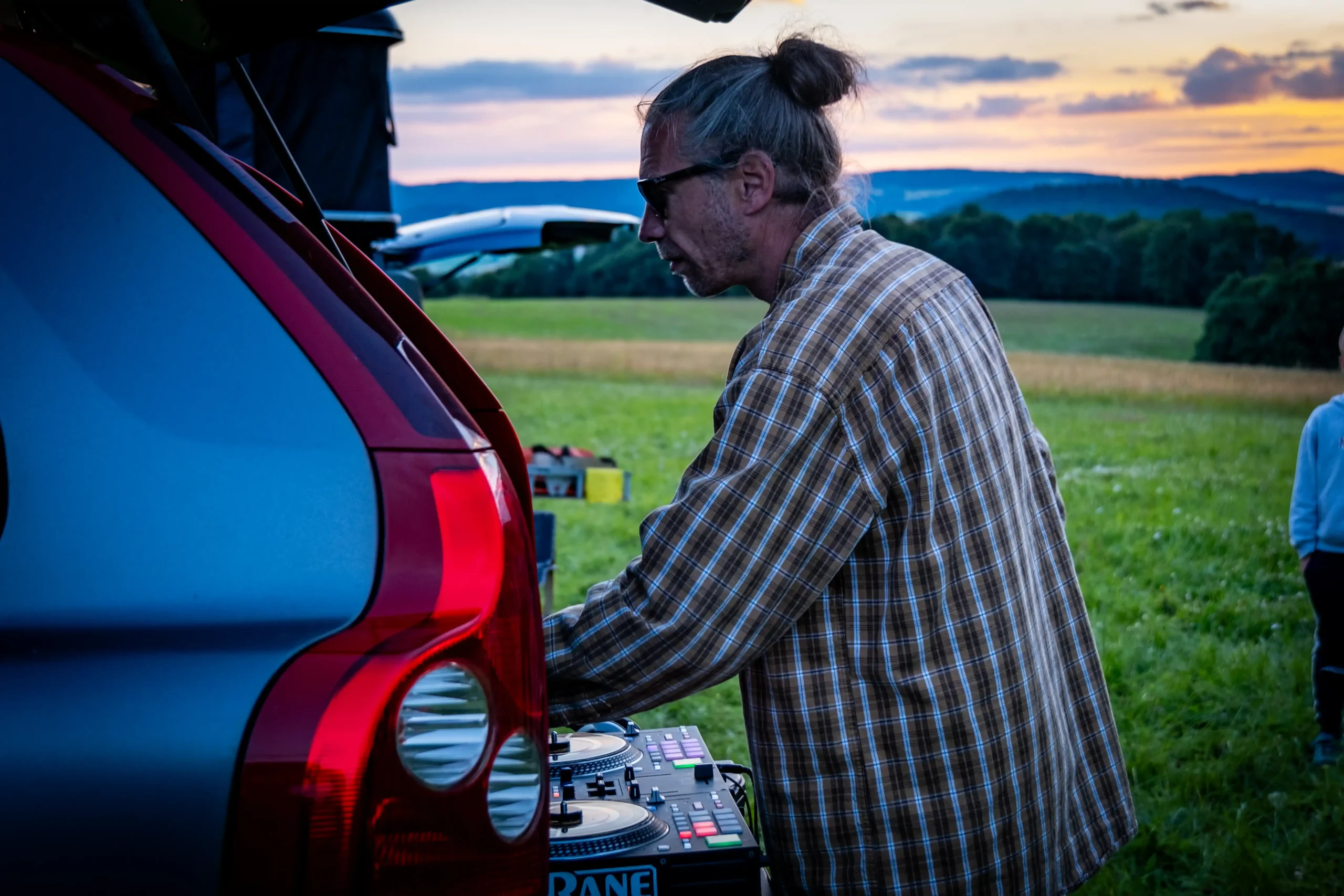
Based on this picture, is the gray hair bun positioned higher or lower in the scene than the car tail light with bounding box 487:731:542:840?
higher

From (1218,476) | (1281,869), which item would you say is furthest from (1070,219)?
(1281,869)

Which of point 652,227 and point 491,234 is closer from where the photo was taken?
point 652,227

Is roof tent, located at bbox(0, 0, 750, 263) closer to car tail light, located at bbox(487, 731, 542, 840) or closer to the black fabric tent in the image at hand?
the black fabric tent

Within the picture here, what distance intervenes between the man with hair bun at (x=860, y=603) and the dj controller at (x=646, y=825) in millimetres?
147

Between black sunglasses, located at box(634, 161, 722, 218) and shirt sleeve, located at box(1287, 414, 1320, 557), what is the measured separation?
3.94 metres

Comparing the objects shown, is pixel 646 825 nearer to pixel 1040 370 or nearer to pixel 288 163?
pixel 288 163

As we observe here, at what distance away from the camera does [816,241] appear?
1.91 meters

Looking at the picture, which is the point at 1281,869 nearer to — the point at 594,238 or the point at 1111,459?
the point at 594,238

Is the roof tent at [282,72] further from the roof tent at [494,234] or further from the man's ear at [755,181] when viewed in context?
the roof tent at [494,234]

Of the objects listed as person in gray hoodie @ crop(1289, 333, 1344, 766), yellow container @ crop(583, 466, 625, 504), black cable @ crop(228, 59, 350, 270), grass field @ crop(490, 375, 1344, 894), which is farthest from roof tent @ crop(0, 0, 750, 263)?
person in gray hoodie @ crop(1289, 333, 1344, 766)

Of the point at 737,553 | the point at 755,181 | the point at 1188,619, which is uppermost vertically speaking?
the point at 755,181

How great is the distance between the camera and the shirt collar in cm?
190

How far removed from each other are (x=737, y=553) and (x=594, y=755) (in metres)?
0.86

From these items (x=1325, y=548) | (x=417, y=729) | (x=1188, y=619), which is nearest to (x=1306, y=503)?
(x=1325, y=548)
